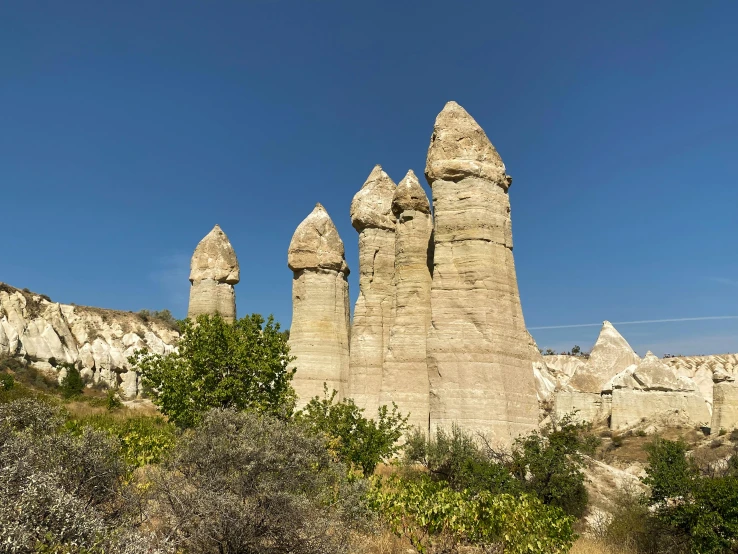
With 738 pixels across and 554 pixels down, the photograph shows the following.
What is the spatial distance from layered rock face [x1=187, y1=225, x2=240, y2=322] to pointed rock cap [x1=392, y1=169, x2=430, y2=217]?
12.9 meters

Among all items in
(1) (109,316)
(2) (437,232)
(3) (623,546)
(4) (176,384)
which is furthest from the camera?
(1) (109,316)

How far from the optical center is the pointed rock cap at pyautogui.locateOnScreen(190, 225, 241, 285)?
31.5 m

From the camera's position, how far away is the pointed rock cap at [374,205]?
27250 millimetres

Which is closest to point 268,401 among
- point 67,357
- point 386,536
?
point 386,536

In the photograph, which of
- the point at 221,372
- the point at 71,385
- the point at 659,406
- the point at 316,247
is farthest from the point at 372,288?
the point at 71,385

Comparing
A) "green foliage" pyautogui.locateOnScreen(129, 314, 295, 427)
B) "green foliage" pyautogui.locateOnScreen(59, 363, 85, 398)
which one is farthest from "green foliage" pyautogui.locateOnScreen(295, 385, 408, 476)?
"green foliage" pyautogui.locateOnScreen(59, 363, 85, 398)

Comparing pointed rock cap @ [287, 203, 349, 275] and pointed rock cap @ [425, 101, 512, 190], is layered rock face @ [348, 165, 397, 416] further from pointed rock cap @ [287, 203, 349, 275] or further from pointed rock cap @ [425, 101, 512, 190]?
pointed rock cap @ [425, 101, 512, 190]

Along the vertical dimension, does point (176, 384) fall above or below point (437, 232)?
below

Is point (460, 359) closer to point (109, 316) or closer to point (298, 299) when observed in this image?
point (298, 299)

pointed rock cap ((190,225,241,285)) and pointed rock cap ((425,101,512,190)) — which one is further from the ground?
pointed rock cap ((425,101,512,190))

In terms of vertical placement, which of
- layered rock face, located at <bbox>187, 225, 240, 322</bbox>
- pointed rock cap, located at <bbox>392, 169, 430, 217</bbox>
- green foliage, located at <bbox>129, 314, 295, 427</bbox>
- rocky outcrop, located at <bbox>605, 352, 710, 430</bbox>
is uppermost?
pointed rock cap, located at <bbox>392, 169, 430, 217</bbox>

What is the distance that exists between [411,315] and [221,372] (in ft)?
28.9

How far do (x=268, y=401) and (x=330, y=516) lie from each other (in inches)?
313

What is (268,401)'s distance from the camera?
14.8m
